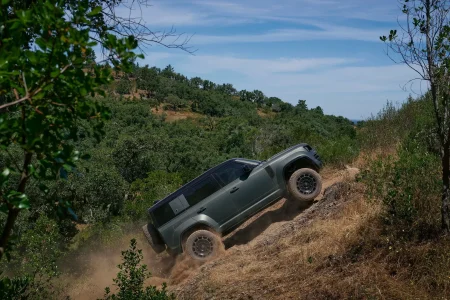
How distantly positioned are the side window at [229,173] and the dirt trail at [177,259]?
134 cm

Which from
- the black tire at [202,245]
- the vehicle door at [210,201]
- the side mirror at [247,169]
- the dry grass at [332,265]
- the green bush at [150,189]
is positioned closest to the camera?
the dry grass at [332,265]

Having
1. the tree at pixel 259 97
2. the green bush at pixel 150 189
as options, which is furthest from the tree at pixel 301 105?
the green bush at pixel 150 189

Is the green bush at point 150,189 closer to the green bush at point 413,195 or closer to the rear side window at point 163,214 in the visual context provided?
the rear side window at point 163,214

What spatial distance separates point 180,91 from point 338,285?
100284mm

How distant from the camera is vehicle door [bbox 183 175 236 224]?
9.88 metres

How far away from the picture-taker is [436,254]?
6.03 meters

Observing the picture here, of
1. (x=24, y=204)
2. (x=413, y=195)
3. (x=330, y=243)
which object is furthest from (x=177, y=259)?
(x=24, y=204)

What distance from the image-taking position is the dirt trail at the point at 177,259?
31.4 ft

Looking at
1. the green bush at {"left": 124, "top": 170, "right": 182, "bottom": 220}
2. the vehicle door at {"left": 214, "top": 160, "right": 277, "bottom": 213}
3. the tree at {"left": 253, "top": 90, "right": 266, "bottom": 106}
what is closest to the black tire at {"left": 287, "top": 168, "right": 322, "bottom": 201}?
the vehicle door at {"left": 214, "top": 160, "right": 277, "bottom": 213}

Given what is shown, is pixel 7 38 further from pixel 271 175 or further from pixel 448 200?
pixel 271 175

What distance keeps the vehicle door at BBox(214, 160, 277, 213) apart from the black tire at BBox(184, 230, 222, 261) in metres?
0.80

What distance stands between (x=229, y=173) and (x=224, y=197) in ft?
1.82

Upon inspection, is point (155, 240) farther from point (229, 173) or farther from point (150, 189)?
point (150, 189)

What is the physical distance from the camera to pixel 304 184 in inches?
397
